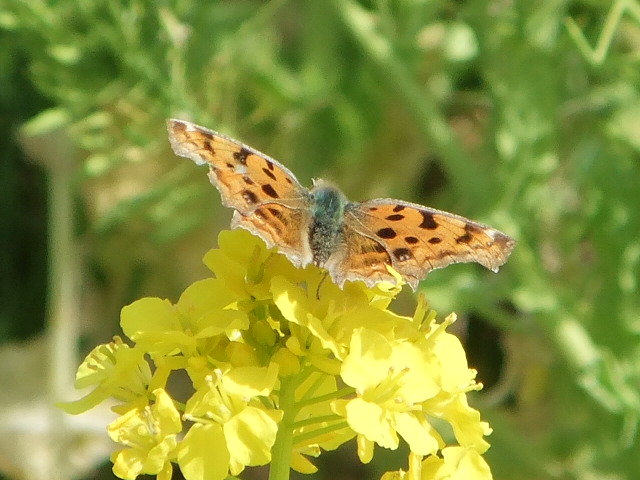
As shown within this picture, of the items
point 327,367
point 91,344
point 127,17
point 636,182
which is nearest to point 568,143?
point 636,182

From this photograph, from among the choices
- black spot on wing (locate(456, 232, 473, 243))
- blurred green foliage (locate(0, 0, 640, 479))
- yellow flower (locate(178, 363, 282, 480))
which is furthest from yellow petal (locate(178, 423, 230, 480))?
blurred green foliage (locate(0, 0, 640, 479))

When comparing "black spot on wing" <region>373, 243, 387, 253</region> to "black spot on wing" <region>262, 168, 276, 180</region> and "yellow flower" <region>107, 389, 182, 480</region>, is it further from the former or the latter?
"yellow flower" <region>107, 389, 182, 480</region>

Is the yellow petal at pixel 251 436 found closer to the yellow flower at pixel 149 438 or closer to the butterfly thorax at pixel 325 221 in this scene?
the yellow flower at pixel 149 438

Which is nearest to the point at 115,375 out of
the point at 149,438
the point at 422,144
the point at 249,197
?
the point at 149,438

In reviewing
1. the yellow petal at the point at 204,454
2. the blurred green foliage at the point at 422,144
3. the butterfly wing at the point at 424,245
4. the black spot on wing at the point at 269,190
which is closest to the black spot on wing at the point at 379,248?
the butterfly wing at the point at 424,245

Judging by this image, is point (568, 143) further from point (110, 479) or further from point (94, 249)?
point (110, 479)

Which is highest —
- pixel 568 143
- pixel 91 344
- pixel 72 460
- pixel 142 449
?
pixel 568 143
